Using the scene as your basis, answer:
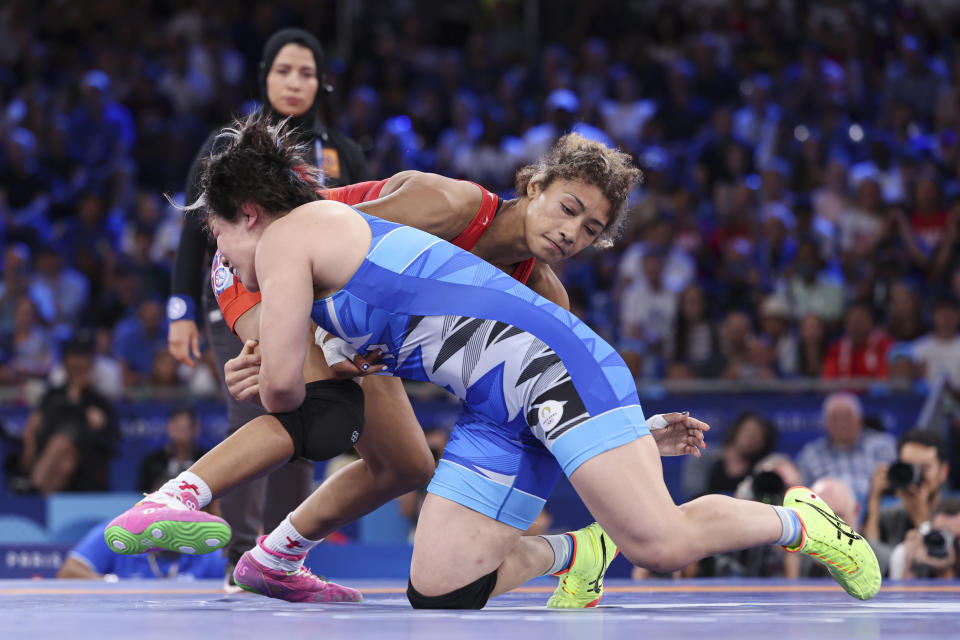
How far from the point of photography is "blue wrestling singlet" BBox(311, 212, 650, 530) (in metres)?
2.78

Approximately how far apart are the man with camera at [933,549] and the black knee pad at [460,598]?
2.42 meters

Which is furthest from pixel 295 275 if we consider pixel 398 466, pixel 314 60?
pixel 314 60

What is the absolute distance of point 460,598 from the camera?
2.93 metres

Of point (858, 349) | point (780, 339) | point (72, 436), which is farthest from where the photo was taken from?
point (780, 339)

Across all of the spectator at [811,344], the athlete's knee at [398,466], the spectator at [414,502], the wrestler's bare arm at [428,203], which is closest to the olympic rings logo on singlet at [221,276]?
the wrestler's bare arm at [428,203]

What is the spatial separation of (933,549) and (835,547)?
2002 mm

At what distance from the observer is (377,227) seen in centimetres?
287

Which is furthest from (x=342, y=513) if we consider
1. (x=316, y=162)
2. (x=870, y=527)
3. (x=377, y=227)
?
(x=870, y=527)

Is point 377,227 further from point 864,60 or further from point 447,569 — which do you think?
point 864,60

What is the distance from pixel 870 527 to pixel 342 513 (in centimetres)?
278

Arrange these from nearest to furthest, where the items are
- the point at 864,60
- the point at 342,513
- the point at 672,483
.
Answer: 1. the point at 342,513
2. the point at 672,483
3. the point at 864,60

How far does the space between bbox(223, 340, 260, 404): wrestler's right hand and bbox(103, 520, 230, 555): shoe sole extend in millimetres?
320

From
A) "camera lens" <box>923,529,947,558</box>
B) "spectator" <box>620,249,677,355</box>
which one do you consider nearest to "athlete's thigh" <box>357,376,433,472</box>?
"camera lens" <box>923,529,947,558</box>

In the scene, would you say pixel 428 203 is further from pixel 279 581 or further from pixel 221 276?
pixel 279 581
